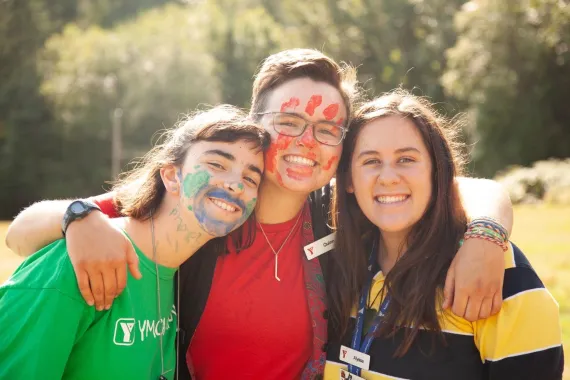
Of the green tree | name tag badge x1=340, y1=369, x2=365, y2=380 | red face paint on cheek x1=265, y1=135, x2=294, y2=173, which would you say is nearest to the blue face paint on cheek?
red face paint on cheek x1=265, y1=135, x2=294, y2=173

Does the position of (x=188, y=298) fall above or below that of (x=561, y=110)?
below

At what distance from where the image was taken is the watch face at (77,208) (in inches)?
112

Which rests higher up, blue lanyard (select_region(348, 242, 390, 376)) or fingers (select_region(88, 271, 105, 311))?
fingers (select_region(88, 271, 105, 311))

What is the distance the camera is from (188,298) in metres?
3.21

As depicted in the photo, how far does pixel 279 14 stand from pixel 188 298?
4099 centimetres

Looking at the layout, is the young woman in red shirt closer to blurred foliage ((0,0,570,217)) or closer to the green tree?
the green tree

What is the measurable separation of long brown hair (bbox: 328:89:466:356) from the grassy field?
8.01 ft

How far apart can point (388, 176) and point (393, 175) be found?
0.08 ft

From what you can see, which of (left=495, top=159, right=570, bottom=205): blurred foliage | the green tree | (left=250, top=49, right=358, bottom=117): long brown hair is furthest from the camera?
the green tree

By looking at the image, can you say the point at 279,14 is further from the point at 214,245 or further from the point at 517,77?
the point at 214,245

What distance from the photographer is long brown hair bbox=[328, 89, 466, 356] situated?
2.82 metres

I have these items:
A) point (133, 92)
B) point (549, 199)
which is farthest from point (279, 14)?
point (549, 199)

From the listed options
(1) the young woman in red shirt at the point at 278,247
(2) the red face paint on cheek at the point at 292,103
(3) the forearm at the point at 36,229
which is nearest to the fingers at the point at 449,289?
(1) the young woman in red shirt at the point at 278,247

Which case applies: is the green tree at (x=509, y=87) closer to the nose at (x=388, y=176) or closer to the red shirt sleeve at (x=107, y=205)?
the nose at (x=388, y=176)
